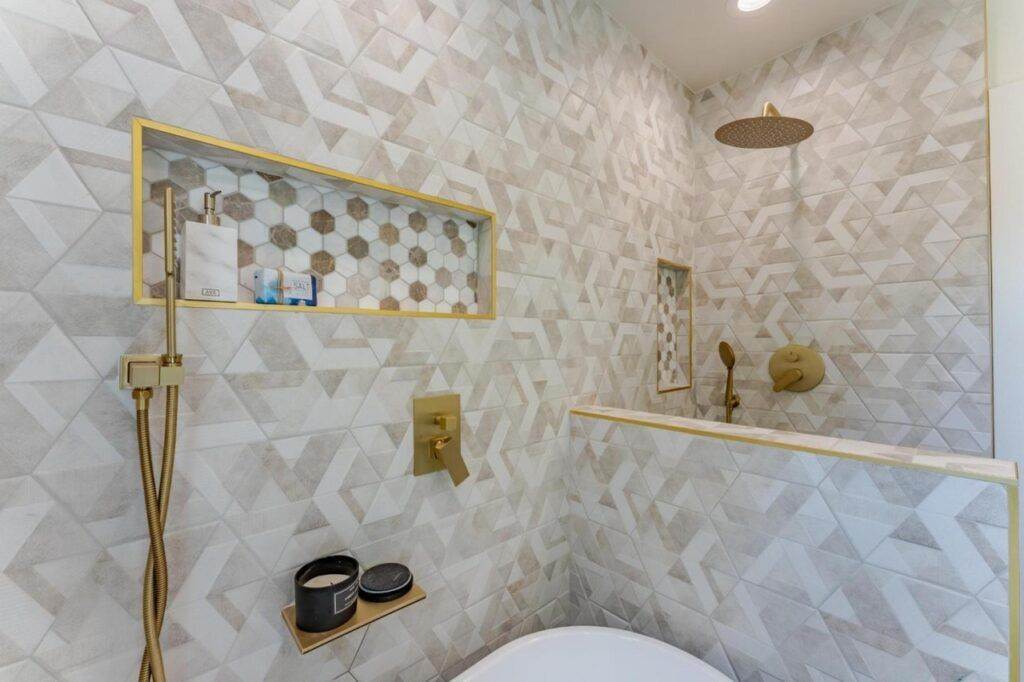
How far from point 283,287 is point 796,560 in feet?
4.42

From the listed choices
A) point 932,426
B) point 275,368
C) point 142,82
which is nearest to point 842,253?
point 932,426

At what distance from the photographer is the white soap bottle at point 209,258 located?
781 mm

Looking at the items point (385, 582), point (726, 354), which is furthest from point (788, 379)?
point (385, 582)

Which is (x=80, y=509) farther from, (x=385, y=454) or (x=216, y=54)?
(x=216, y=54)

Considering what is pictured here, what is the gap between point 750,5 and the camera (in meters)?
1.47

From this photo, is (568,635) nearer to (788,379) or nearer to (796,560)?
(796,560)

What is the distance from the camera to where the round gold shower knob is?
1827 millimetres

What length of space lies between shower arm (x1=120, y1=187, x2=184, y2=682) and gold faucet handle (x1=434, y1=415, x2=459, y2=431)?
56cm

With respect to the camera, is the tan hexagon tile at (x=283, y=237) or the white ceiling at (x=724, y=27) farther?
the white ceiling at (x=724, y=27)

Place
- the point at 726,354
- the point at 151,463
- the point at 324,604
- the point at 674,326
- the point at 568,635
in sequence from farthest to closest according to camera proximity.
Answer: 1. the point at 674,326
2. the point at 726,354
3. the point at 568,635
4. the point at 324,604
5. the point at 151,463

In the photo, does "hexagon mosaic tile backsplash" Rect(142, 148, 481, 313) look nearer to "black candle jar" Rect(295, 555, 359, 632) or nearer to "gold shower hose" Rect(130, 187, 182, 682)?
"gold shower hose" Rect(130, 187, 182, 682)

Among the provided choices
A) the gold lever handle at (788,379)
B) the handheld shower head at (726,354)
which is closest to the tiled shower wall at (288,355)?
the handheld shower head at (726,354)

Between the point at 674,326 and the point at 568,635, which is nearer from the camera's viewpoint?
the point at 568,635

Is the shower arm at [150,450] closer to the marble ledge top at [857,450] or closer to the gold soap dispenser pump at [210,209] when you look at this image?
the gold soap dispenser pump at [210,209]
